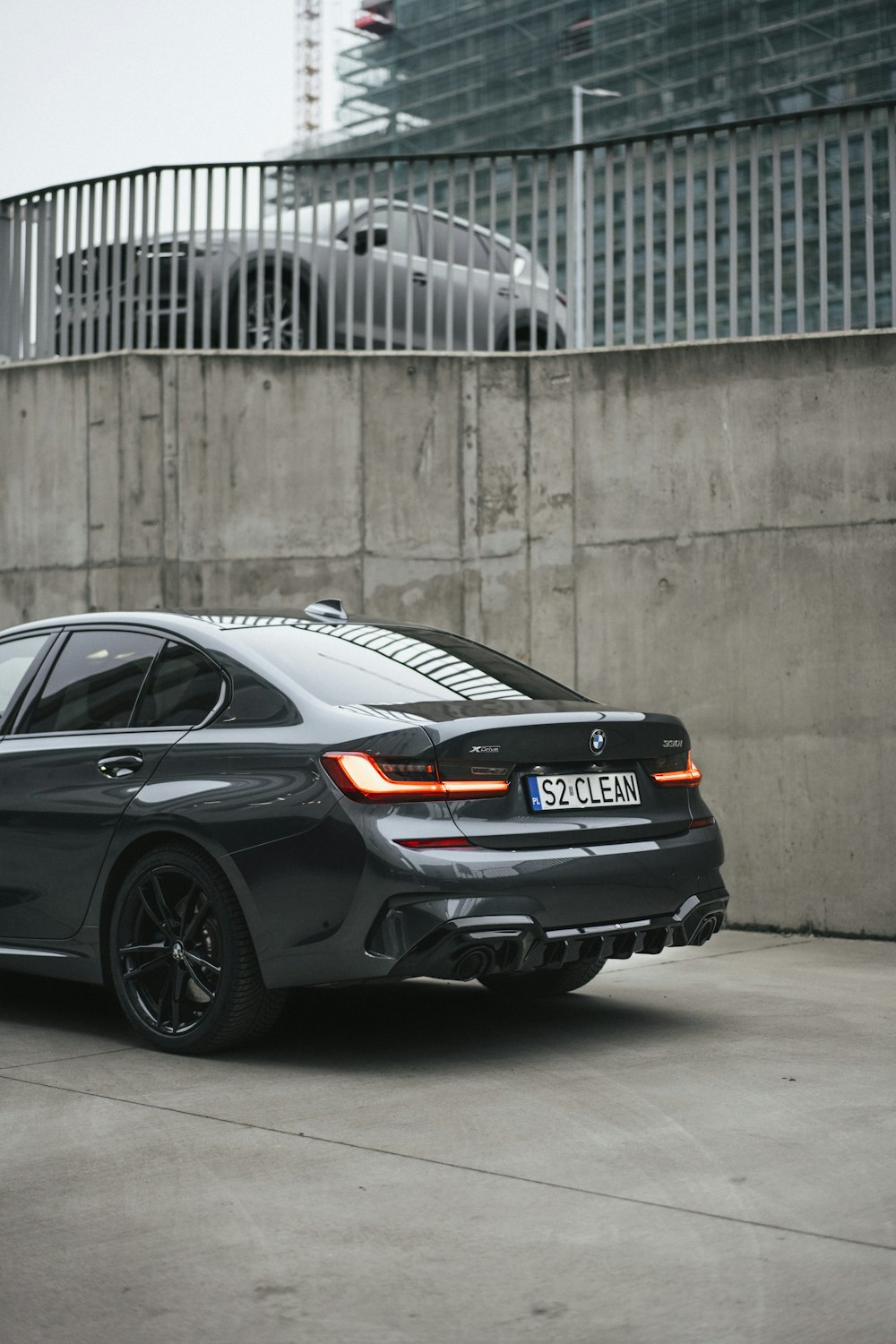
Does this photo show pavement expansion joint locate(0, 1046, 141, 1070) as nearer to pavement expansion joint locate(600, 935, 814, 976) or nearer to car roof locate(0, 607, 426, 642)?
car roof locate(0, 607, 426, 642)

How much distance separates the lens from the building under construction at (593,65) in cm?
12212

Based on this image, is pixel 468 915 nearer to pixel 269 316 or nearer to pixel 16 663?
pixel 16 663

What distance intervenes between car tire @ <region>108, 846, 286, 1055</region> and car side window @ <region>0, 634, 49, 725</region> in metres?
1.17

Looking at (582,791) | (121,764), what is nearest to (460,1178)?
(582,791)

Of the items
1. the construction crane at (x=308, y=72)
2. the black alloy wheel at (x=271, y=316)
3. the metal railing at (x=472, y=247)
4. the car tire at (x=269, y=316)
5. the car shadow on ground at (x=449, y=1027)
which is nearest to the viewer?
the car shadow on ground at (x=449, y=1027)

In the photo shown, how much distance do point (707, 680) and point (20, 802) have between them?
14.0 ft

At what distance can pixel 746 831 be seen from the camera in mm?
8602

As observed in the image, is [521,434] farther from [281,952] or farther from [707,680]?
[281,952]

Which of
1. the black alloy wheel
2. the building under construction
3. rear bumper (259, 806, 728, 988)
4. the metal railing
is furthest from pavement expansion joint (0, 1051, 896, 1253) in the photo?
the building under construction

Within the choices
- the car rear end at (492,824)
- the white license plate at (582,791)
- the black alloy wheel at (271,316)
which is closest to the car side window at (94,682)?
the car rear end at (492,824)

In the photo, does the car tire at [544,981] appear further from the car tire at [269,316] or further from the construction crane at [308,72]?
the construction crane at [308,72]

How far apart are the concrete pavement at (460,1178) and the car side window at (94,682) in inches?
44.0

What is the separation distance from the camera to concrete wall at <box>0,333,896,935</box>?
8461 mm

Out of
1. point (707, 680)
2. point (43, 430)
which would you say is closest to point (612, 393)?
point (707, 680)
